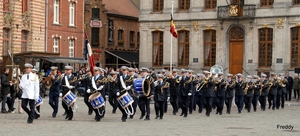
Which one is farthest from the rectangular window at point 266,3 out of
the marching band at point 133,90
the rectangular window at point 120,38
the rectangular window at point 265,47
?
the rectangular window at point 120,38

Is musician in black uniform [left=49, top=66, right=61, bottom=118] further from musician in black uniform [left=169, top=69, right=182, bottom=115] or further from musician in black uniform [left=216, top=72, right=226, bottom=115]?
musician in black uniform [left=216, top=72, right=226, bottom=115]

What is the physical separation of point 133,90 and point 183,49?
25.5m

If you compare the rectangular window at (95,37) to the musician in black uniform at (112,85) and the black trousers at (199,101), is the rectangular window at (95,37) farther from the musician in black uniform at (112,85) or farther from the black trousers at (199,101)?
the musician in black uniform at (112,85)

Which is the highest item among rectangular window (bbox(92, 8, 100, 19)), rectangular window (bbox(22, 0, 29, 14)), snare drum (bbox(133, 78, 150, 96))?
rectangular window (bbox(92, 8, 100, 19))

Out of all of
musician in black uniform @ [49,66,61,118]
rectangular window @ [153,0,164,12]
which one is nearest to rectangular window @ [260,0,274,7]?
rectangular window @ [153,0,164,12]

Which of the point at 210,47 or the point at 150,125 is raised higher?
the point at 210,47

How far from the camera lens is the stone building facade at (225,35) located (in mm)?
42812

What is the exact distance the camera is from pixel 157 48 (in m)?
48.3

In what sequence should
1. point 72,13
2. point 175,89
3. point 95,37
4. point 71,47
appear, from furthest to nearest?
point 95,37
point 71,47
point 72,13
point 175,89

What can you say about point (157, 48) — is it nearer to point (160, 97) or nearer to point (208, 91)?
point (208, 91)

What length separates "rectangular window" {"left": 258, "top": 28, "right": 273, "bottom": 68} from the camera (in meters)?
43.6

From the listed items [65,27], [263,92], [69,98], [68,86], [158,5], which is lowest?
[263,92]

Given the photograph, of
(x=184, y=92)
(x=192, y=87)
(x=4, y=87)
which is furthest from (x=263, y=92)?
(x=4, y=87)

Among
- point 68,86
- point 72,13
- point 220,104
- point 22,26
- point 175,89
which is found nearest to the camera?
point 68,86
